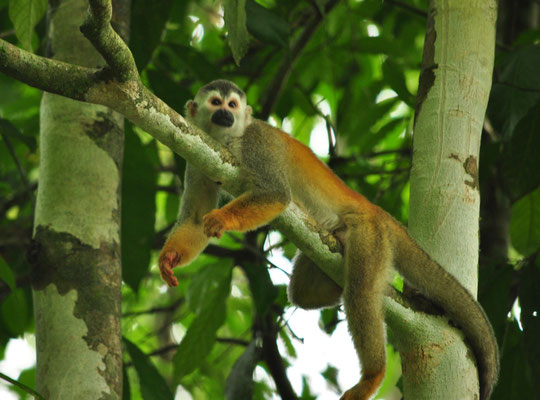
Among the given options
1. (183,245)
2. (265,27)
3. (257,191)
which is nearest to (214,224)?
(257,191)

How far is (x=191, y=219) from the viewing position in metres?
4.04

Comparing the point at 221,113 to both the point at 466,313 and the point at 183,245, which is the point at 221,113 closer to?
the point at 183,245

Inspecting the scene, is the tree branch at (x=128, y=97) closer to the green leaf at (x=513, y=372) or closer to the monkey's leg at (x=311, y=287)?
the monkey's leg at (x=311, y=287)

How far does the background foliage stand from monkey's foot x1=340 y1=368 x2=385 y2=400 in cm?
109

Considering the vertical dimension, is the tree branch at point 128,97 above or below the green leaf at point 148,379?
above

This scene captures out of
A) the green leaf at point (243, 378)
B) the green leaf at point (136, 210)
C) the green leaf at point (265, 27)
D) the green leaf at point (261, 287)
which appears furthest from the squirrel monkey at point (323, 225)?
the green leaf at point (243, 378)

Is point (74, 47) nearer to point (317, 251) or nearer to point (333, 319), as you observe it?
point (317, 251)

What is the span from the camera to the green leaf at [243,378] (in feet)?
13.7

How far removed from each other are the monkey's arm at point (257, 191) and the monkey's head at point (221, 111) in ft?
0.36

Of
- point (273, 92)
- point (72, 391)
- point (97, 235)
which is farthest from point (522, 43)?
point (72, 391)

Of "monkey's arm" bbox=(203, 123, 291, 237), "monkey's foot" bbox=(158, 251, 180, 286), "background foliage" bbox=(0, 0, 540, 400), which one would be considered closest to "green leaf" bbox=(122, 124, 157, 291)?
"background foliage" bbox=(0, 0, 540, 400)

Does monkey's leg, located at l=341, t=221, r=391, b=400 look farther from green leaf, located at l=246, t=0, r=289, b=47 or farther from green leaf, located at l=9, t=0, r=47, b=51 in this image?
green leaf, located at l=9, t=0, r=47, b=51

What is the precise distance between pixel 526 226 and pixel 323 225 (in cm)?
145

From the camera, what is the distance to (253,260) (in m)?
4.96
